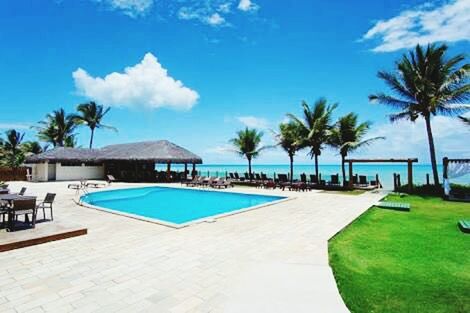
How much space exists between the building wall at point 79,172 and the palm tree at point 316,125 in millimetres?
20040

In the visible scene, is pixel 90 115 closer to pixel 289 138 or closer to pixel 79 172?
pixel 79 172

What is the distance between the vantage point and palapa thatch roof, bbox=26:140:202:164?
23.8m

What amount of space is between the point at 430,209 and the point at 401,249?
620cm

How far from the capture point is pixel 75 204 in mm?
11320

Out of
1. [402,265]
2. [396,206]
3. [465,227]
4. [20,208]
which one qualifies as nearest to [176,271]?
[402,265]

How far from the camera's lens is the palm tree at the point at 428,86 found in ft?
46.3

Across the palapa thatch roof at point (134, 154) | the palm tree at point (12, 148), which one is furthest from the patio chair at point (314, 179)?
the palm tree at point (12, 148)

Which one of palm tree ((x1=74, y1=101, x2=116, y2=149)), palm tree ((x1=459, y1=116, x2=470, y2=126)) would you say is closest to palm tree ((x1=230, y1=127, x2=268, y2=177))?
palm tree ((x1=459, y1=116, x2=470, y2=126))

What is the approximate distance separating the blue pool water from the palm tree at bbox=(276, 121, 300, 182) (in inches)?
287

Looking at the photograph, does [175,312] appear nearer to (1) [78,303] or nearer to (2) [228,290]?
(2) [228,290]

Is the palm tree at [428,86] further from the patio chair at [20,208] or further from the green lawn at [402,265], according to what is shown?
the patio chair at [20,208]

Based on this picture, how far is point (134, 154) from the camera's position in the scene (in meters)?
25.2

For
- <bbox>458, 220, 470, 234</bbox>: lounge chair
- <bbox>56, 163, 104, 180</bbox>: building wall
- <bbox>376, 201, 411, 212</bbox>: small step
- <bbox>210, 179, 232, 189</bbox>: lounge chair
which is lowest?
<bbox>458, 220, 470, 234</bbox>: lounge chair

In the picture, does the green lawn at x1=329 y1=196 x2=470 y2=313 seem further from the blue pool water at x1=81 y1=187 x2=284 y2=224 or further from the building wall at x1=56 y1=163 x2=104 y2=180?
the building wall at x1=56 y1=163 x2=104 y2=180
